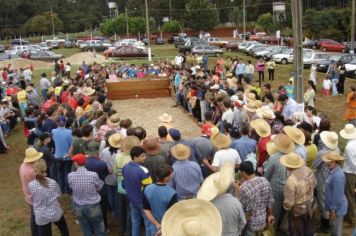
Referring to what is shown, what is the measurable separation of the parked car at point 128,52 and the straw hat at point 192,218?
115 ft

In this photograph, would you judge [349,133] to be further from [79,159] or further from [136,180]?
[79,159]

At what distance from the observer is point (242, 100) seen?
11.5 m

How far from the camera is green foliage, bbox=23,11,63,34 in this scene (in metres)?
77.1

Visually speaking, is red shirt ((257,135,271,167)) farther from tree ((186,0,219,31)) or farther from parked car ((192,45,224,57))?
tree ((186,0,219,31))

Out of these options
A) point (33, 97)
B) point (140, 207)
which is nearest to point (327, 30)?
point (33, 97)

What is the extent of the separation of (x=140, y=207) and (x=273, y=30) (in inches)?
2241

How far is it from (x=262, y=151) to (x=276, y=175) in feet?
3.70

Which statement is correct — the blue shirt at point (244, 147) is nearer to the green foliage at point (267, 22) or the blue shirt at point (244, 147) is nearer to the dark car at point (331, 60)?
the dark car at point (331, 60)

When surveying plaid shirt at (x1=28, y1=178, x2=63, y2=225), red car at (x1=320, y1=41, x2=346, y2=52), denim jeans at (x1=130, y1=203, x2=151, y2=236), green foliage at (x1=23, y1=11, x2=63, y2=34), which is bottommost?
denim jeans at (x1=130, y1=203, x2=151, y2=236)

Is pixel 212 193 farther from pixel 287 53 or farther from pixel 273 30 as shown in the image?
pixel 273 30

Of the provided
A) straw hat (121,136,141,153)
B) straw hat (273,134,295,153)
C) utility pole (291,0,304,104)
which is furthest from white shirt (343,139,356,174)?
utility pole (291,0,304,104)

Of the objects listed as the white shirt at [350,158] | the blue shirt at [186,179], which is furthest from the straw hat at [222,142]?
the white shirt at [350,158]

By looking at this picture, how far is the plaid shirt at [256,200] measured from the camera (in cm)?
548

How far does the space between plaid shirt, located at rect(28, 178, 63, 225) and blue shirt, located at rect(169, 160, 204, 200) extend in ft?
5.68
